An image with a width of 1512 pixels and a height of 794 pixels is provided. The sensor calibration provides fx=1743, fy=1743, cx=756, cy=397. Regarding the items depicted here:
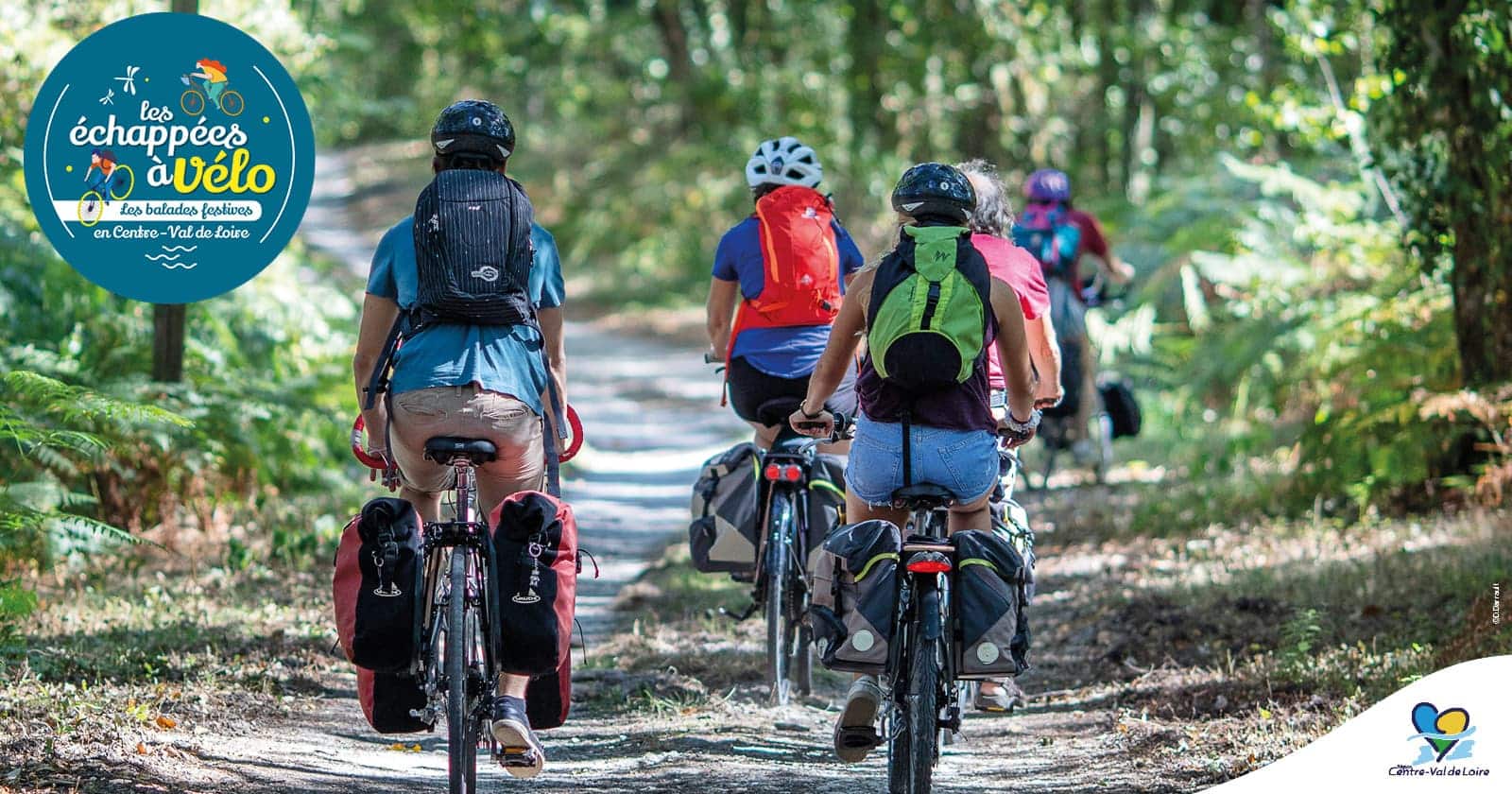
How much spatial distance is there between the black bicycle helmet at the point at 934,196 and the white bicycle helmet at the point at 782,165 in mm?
1944

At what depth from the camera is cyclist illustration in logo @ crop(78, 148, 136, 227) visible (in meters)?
7.50

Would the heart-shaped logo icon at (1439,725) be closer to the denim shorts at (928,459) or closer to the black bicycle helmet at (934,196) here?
the denim shorts at (928,459)

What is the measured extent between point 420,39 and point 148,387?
4144 centimetres

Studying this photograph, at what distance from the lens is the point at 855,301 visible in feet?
18.6

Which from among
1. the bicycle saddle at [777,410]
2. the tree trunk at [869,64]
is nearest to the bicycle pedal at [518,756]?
the bicycle saddle at [777,410]

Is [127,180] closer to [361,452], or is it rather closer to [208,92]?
[208,92]

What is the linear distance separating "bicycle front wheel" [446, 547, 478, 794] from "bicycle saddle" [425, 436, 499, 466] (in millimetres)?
276

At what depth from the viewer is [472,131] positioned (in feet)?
17.8

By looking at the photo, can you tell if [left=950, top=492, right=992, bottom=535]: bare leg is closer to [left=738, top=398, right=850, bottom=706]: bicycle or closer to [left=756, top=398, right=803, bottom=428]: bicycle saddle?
[left=738, top=398, right=850, bottom=706]: bicycle

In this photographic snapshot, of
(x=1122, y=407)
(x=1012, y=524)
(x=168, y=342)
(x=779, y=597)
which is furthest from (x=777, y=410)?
(x=1122, y=407)

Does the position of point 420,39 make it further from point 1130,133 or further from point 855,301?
point 855,301

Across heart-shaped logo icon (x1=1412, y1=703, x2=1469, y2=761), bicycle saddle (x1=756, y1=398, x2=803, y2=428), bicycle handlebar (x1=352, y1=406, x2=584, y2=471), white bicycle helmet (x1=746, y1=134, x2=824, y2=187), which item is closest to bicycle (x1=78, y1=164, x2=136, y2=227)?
bicycle handlebar (x1=352, y1=406, x2=584, y2=471)

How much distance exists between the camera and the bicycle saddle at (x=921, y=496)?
18.1 feet

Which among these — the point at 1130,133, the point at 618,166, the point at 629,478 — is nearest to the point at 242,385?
the point at 629,478
